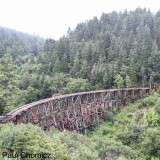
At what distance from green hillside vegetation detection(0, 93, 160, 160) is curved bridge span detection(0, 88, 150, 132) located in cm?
140

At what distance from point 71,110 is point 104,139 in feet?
33.2

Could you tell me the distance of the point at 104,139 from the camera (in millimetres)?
27203

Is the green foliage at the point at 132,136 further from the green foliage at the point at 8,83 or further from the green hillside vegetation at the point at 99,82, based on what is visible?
the green foliage at the point at 8,83

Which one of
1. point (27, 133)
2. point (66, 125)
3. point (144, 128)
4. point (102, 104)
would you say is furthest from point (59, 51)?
point (27, 133)

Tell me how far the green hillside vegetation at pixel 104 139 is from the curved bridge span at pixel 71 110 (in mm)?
1402

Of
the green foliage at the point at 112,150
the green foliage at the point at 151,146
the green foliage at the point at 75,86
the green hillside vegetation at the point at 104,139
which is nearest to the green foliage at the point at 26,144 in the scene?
the green hillside vegetation at the point at 104,139

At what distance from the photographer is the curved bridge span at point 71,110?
88.4ft

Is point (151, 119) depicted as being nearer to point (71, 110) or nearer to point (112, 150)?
point (71, 110)

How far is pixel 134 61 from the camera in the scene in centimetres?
5478

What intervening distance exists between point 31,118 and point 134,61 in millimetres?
31324

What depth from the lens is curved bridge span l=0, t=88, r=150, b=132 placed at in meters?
27.0

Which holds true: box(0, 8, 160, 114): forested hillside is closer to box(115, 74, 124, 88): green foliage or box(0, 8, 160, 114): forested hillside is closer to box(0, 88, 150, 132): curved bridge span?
box(115, 74, 124, 88): green foliage

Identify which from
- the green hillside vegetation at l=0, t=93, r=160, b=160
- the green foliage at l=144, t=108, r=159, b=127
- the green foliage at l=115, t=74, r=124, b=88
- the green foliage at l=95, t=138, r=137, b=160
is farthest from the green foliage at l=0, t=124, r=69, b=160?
the green foliage at l=115, t=74, r=124, b=88

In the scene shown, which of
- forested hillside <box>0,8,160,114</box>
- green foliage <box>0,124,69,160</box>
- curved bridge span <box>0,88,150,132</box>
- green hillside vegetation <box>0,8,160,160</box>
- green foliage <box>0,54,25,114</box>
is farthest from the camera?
forested hillside <box>0,8,160,114</box>
